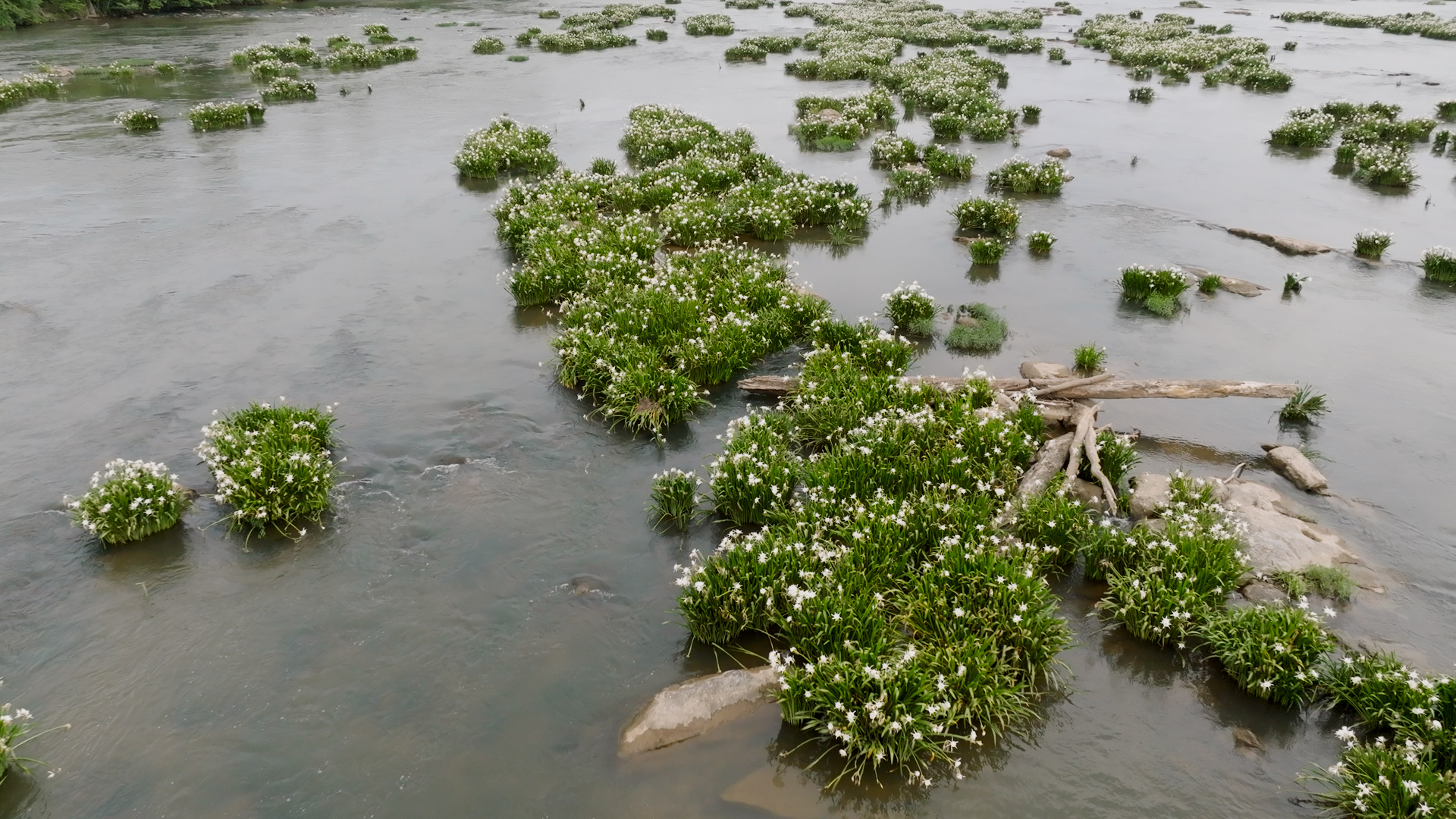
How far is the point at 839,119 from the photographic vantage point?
2994 centimetres

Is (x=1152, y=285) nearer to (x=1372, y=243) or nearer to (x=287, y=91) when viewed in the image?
(x=1372, y=243)

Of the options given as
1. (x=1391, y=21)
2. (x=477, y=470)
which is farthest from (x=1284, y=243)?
(x=1391, y=21)

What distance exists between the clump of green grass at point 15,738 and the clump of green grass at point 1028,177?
23.5m

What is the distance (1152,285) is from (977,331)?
14.5ft

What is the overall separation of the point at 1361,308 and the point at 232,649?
67.2 ft

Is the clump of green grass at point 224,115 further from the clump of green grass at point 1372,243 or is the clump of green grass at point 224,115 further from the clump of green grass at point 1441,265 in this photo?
the clump of green grass at point 1441,265

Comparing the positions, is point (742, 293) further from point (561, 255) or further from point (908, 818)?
point (908, 818)

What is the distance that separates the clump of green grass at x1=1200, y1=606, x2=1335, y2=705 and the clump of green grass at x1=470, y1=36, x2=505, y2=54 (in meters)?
49.7

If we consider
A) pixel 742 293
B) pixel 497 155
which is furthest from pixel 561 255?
pixel 497 155

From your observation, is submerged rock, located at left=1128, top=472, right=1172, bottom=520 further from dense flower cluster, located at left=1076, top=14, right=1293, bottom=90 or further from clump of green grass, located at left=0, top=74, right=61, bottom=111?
clump of green grass, located at left=0, top=74, right=61, bottom=111

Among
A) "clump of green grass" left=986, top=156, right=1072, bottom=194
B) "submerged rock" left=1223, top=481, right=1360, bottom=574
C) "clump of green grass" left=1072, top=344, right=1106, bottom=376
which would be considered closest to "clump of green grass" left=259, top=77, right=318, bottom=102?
"clump of green grass" left=986, top=156, right=1072, bottom=194

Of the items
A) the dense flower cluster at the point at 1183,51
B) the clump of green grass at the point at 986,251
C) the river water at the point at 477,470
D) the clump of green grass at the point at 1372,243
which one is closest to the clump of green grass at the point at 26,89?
the river water at the point at 477,470

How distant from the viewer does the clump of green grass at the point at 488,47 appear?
46.9 meters

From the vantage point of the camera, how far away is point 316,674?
7977 mm
